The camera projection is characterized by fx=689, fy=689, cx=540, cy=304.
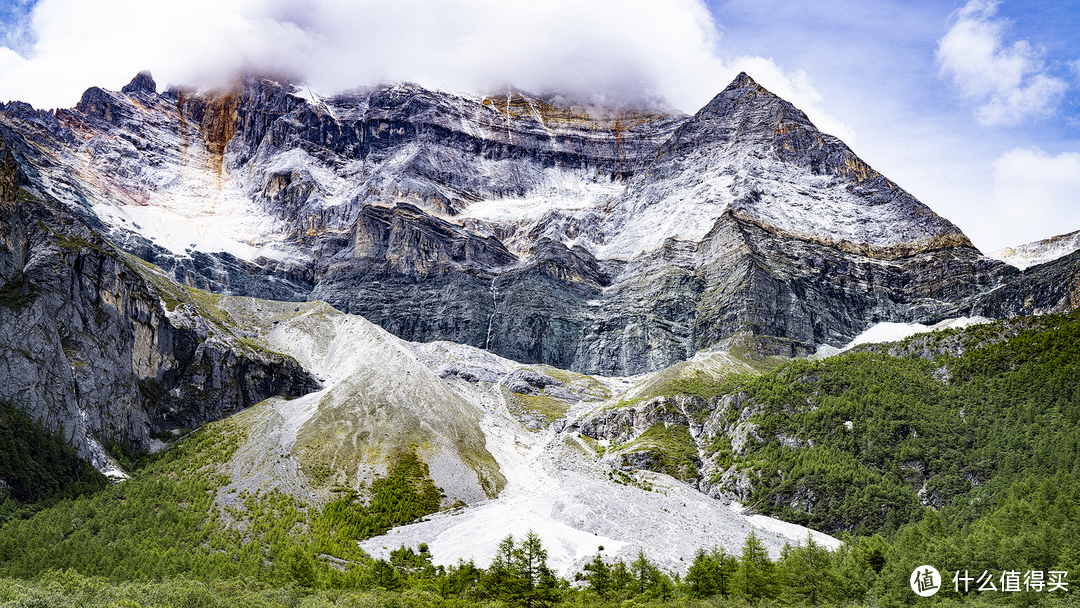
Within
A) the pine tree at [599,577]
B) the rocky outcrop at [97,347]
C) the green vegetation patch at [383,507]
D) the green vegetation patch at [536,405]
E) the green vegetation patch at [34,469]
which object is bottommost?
the pine tree at [599,577]

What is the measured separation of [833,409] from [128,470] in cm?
11970

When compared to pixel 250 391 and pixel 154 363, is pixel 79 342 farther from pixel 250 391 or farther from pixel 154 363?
pixel 250 391

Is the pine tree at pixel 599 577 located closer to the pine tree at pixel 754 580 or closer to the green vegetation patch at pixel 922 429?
the pine tree at pixel 754 580

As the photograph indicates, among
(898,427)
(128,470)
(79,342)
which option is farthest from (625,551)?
(79,342)

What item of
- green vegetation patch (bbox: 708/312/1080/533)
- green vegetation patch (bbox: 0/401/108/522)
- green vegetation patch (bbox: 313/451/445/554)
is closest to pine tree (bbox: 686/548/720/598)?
green vegetation patch (bbox: 313/451/445/554)

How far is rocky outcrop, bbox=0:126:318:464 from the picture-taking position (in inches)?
3794

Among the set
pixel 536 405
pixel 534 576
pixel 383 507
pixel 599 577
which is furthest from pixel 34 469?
pixel 536 405

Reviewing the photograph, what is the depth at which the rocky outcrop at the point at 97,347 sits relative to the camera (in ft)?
316

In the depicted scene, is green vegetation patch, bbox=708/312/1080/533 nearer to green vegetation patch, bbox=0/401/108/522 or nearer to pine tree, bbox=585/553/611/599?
pine tree, bbox=585/553/611/599

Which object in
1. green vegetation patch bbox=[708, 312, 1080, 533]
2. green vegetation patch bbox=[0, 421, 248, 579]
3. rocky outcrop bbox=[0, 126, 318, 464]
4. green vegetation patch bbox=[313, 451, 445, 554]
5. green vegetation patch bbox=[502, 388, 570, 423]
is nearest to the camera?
green vegetation patch bbox=[0, 421, 248, 579]

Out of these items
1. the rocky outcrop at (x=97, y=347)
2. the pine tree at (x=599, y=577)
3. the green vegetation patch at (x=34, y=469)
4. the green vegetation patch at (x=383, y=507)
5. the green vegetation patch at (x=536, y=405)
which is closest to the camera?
the pine tree at (x=599, y=577)

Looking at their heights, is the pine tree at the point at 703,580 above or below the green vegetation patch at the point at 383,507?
below

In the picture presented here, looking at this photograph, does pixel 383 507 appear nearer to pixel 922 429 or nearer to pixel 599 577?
pixel 599 577

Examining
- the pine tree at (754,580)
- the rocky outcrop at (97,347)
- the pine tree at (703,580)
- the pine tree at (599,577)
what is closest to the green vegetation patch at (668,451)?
the pine tree at (599,577)
